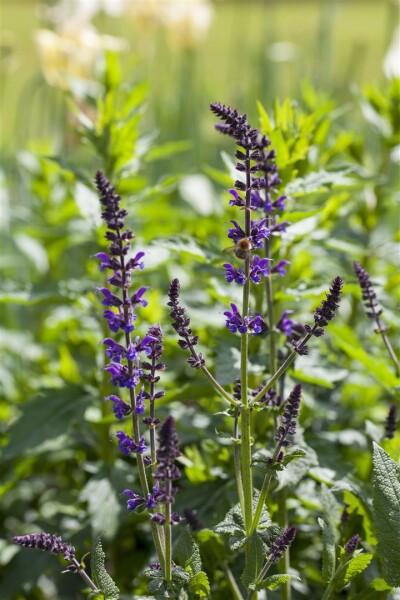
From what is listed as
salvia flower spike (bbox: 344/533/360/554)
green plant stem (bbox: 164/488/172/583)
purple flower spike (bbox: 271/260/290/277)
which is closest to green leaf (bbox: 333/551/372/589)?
salvia flower spike (bbox: 344/533/360/554)

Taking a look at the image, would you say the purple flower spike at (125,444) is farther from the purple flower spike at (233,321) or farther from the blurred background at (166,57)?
the blurred background at (166,57)

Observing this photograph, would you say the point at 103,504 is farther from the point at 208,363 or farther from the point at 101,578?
the point at 101,578

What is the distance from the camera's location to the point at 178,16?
395 cm

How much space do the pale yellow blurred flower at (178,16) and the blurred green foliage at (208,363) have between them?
4.85 ft

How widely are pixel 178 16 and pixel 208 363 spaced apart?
258 cm

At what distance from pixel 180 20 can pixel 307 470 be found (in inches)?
123

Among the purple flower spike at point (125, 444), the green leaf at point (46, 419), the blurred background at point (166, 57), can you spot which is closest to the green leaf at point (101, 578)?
the purple flower spike at point (125, 444)

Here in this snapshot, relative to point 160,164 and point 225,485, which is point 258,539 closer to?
point 225,485

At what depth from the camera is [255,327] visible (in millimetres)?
1070

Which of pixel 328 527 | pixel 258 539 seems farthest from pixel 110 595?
pixel 328 527

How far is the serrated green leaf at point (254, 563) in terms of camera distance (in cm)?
109

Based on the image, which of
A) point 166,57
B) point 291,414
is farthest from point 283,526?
point 166,57

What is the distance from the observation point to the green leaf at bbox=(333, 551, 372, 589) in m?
1.12

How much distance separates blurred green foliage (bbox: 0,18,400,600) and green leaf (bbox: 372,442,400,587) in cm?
1
